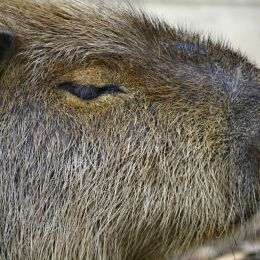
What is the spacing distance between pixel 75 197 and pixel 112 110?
1.32 ft

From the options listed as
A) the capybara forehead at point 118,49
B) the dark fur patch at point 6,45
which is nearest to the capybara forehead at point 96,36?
the capybara forehead at point 118,49

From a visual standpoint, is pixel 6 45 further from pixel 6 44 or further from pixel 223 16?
pixel 223 16

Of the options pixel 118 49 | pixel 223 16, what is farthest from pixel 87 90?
pixel 223 16

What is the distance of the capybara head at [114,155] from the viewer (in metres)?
3.65

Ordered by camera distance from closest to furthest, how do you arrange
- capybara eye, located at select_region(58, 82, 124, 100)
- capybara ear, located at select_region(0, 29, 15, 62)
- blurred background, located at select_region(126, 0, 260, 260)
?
capybara ear, located at select_region(0, 29, 15, 62) → capybara eye, located at select_region(58, 82, 124, 100) → blurred background, located at select_region(126, 0, 260, 260)

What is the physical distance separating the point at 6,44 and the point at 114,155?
0.65 metres

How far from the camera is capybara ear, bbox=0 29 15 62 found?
11.7 ft

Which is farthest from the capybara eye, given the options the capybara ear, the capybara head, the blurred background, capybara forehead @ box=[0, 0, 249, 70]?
the blurred background

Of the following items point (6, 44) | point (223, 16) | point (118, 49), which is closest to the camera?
point (6, 44)

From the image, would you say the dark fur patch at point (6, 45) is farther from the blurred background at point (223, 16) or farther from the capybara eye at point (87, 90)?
the blurred background at point (223, 16)

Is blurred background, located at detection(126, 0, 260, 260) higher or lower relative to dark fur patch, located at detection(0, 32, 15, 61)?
higher

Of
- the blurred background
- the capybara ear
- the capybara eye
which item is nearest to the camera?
the capybara ear

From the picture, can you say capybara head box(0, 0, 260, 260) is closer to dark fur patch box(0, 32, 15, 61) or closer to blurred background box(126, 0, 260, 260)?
dark fur patch box(0, 32, 15, 61)

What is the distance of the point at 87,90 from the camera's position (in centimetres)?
369
